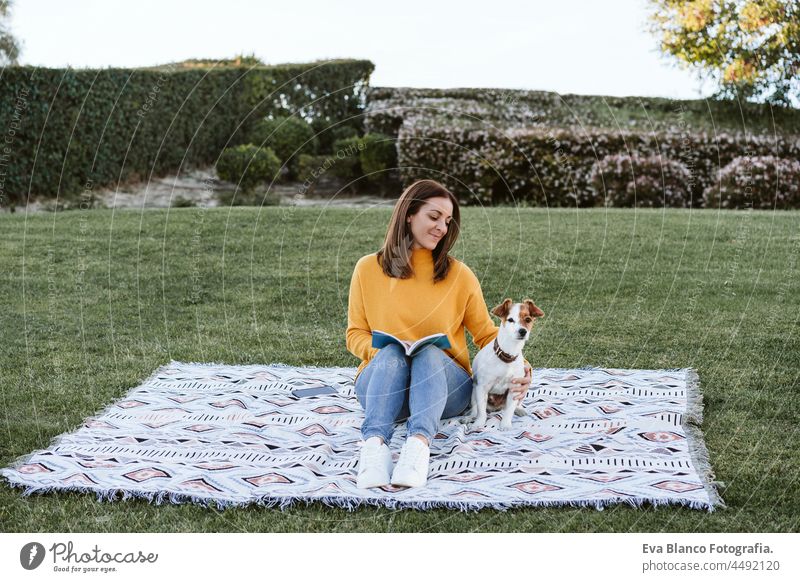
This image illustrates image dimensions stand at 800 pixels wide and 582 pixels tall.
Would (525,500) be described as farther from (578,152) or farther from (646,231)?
(578,152)

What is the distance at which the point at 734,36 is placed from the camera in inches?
527

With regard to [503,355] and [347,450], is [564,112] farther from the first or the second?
[347,450]

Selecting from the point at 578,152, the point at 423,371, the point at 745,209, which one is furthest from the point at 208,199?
the point at 423,371

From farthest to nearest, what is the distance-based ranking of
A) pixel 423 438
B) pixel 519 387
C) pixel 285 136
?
pixel 285 136 → pixel 519 387 → pixel 423 438

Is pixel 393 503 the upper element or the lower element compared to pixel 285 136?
lower

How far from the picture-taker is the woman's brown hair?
17.9 feet

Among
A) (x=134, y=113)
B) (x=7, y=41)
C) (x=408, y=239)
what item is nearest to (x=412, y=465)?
(x=408, y=239)

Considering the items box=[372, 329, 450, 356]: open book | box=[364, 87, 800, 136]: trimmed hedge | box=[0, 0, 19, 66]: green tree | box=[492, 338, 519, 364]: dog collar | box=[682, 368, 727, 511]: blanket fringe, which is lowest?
box=[682, 368, 727, 511]: blanket fringe

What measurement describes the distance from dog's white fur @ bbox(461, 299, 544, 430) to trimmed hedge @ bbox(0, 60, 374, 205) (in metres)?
7.93

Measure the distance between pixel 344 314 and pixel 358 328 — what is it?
136 inches

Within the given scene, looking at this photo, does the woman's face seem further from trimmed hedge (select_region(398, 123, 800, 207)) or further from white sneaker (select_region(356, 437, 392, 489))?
trimmed hedge (select_region(398, 123, 800, 207))

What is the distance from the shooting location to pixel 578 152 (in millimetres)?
15031

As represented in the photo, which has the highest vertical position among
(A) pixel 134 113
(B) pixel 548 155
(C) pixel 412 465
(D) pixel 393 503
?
(A) pixel 134 113

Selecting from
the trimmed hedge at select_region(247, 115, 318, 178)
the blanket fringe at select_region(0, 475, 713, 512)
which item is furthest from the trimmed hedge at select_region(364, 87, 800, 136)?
the blanket fringe at select_region(0, 475, 713, 512)
